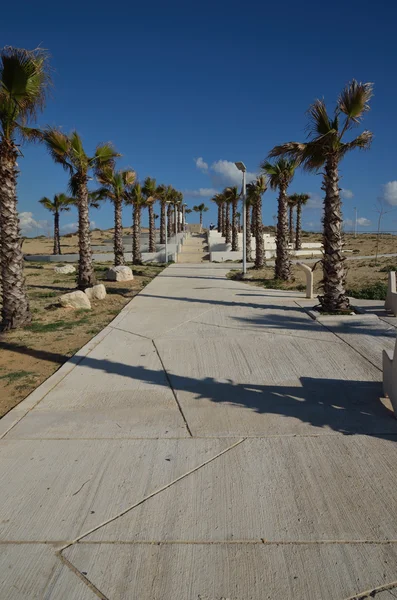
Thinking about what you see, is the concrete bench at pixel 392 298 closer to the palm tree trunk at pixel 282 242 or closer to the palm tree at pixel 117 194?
the palm tree trunk at pixel 282 242

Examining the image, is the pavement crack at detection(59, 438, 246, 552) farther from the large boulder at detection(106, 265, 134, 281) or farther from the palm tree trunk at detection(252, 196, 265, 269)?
the palm tree trunk at detection(252, 196, 265, 269)

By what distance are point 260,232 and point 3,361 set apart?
19.4 m

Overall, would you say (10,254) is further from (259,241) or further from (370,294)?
(259,241)

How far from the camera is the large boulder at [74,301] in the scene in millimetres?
11932

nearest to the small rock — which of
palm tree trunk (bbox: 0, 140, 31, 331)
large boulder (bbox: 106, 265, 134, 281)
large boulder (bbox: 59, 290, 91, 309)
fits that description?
large boulder (bbox: 106, 265, 134, 281)

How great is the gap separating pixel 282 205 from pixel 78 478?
16.8 m

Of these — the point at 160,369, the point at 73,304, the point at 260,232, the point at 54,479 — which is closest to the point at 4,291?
the point at 73,304

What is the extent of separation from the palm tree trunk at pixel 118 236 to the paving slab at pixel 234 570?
835 inches

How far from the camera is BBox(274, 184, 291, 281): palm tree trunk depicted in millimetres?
17875

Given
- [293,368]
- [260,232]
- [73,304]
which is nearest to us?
[293,368]

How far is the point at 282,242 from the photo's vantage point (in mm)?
18031

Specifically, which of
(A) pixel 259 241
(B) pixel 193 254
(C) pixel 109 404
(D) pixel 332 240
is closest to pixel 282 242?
(A) pixel 259 241

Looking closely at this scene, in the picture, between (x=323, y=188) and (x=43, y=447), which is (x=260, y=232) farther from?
(x=43, y=447)

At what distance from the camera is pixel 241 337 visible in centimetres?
813
